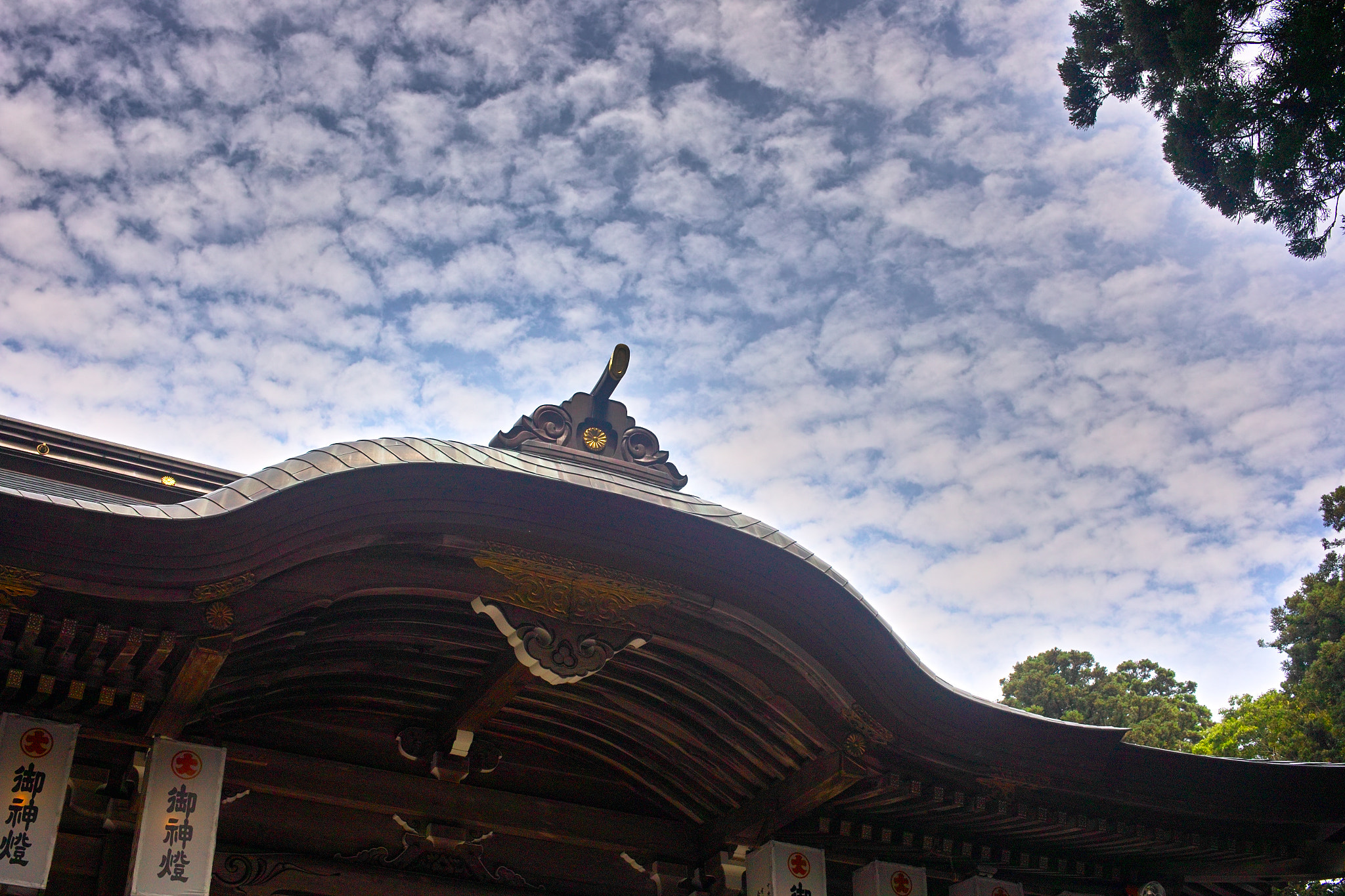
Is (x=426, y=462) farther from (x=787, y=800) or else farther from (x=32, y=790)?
(x=787, y=800)

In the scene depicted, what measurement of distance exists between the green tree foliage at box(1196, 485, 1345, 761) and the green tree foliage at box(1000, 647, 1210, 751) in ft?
10.2

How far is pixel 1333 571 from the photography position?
2431 cm

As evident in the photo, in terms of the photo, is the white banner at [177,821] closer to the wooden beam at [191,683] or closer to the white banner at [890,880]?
the wooden beam at [191,683]

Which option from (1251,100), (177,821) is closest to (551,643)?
(177,821)

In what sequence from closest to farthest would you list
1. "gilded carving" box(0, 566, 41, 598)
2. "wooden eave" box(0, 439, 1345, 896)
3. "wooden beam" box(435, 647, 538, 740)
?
1. "gilded carving" box(0, 566, 41, 598)
2. "wooden eave" box(0, 439, 1345, 896)
3. "wooden beam" box(435, 647, 538, 740)

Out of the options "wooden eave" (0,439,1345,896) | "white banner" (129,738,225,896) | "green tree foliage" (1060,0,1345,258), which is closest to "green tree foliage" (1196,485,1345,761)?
"wooden eave" (0,439,1345,896)

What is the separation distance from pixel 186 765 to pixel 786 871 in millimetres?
4231

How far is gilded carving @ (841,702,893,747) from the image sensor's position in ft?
23.0

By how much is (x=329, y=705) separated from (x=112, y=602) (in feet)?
7.72

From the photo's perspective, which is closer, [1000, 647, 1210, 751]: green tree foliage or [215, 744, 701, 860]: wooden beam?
[215, 744, 701, 860]: wooden beam

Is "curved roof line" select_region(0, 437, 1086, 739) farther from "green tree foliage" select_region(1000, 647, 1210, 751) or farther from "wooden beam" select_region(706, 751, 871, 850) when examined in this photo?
"green tree foliage" select_region(1000, 647, 1210, 751)

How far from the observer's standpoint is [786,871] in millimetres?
7605

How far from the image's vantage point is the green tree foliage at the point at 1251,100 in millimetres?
6266

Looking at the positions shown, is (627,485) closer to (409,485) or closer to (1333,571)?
(409,485)
